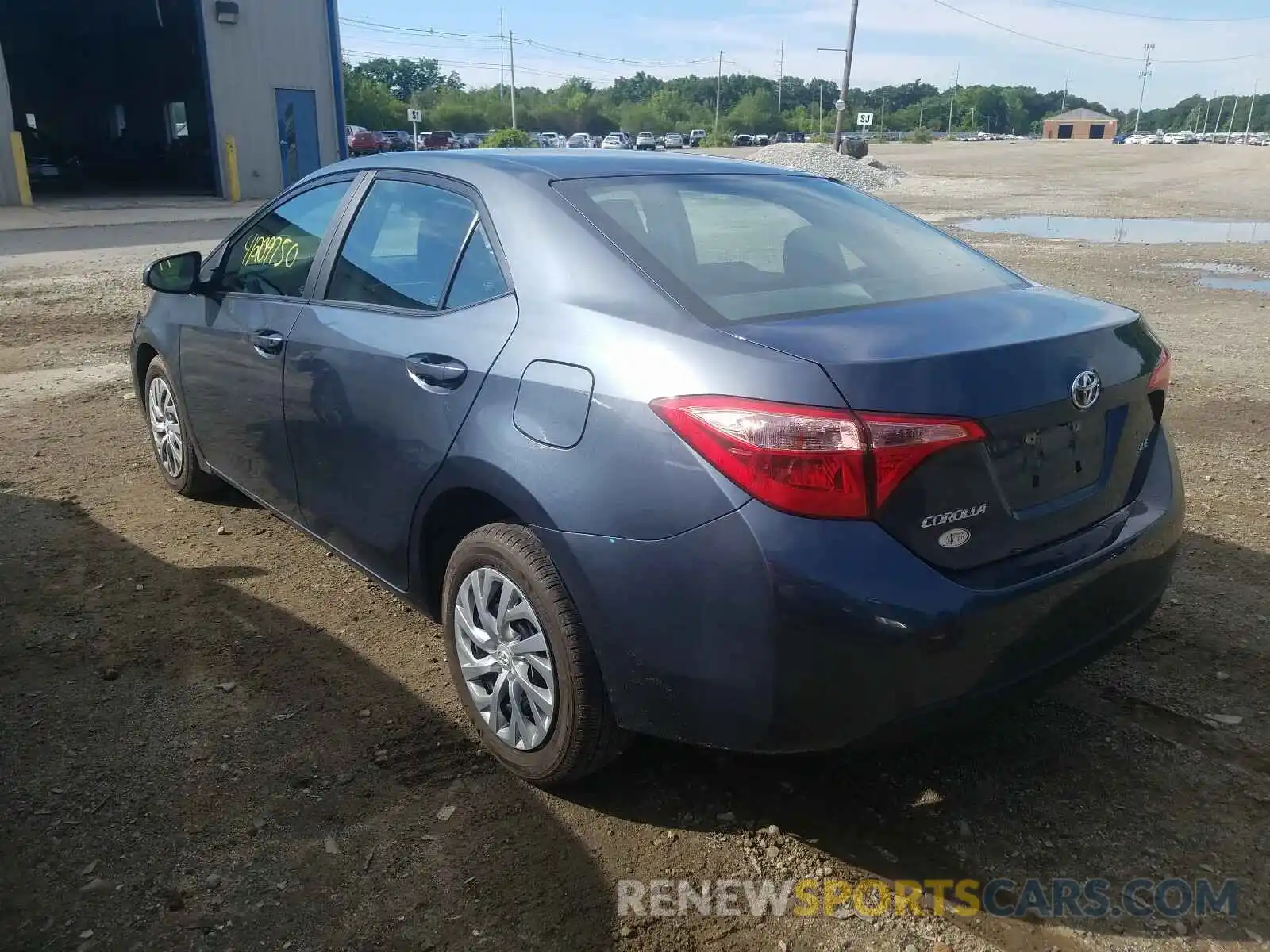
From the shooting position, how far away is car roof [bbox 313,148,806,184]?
315 cm

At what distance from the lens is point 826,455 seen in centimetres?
220

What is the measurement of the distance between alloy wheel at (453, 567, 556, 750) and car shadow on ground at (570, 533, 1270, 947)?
0.90 feet

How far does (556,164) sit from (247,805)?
208 cm

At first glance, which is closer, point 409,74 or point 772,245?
point 772,245

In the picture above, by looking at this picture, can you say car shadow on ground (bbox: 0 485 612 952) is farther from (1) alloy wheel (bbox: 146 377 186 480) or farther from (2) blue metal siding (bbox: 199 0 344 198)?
(2) blue metal siding (bbox: 199 0 344 198)

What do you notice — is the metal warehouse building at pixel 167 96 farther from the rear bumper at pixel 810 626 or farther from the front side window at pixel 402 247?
the rear bumper at pixel 810 626

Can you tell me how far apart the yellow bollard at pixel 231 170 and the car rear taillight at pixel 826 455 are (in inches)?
1035

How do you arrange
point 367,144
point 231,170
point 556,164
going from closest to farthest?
point 556,164, point 231,170, point 367,144

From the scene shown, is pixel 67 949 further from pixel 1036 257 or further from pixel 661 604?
pixel 1036 257

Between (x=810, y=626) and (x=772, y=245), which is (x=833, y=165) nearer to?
(x=772, y=245)

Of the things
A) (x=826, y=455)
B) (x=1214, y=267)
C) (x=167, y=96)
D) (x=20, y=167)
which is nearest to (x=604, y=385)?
(x=826, y=455)

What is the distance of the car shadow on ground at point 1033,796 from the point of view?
255 cm

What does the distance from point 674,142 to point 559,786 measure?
286 ft

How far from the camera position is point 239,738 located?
10.2 ft
